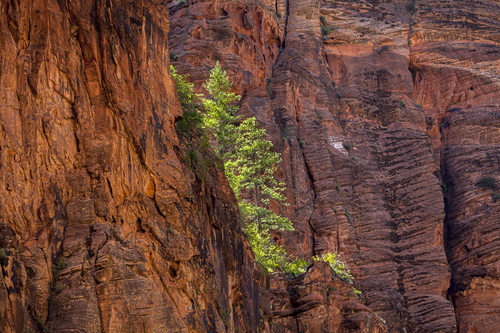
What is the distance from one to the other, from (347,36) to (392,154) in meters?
15.1

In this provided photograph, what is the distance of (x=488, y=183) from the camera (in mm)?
53969

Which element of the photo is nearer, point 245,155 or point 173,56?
point 245,155

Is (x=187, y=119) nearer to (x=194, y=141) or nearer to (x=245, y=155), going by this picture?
(x=194, y=141)

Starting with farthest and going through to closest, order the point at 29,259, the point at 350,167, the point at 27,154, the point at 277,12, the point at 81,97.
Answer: the point at 277,12 → the point at 350,167 → the point at 81,97 → the point at 27,154 → the point at 29,259

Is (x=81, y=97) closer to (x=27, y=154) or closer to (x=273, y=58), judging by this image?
(x=27, y=154)

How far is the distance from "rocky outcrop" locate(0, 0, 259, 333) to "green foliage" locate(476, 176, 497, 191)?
41.1 metres

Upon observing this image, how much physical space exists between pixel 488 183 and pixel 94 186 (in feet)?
152

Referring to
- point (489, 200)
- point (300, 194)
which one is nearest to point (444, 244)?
point (489, 200)

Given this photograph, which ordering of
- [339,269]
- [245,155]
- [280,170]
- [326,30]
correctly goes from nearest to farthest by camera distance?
[245,155] < [339,269] < [280,170] < [326,30]

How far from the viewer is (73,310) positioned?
41.8 ft

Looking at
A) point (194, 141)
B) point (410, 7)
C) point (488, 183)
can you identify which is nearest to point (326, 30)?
point (410, 7)

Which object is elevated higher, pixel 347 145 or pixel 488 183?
pixel 347 145

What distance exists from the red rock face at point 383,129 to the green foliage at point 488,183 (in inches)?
23.2

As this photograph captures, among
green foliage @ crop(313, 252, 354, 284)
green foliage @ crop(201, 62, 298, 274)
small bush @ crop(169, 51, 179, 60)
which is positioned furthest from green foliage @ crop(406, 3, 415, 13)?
green foliage @ crop(201, 62, 298, 274)
